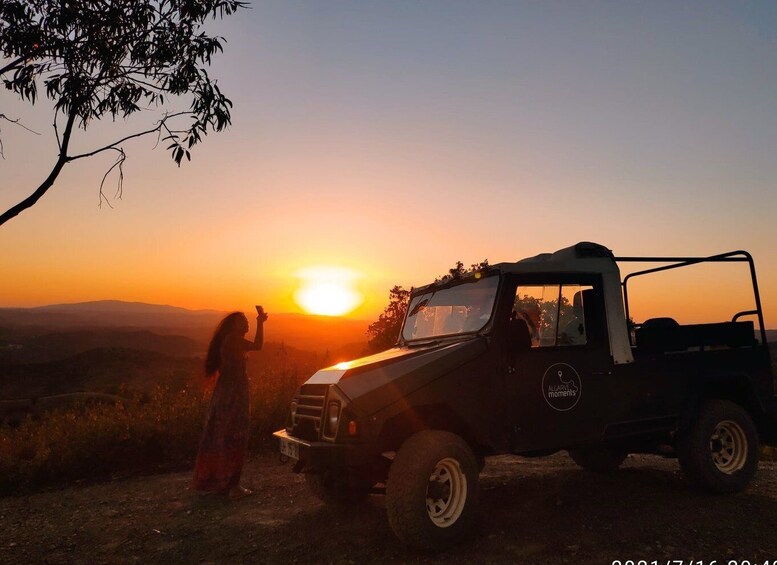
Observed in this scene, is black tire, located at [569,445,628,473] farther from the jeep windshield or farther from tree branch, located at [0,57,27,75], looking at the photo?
tree branch, located at [0,57,27,75]

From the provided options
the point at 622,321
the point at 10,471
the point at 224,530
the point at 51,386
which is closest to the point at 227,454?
the point at 224,530

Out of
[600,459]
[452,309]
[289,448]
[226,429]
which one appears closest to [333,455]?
[289,448]

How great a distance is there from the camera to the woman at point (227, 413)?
622cm

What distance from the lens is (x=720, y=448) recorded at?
A: 19.9 ft

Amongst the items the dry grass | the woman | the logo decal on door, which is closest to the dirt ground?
the woman

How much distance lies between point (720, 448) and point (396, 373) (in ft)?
13.3

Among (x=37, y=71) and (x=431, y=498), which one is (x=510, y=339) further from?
(x=37, y=71)

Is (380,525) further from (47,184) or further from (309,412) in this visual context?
(47,184)

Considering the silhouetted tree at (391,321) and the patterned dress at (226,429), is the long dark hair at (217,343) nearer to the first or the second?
the patterned dress at (226,429)

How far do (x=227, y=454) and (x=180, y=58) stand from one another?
6074 mm

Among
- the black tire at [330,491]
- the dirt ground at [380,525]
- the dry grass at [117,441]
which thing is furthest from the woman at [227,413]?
the dry grass at [117,441]

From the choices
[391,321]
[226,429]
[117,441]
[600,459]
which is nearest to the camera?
[226,429]

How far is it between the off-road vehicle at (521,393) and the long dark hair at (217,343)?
1432 mm

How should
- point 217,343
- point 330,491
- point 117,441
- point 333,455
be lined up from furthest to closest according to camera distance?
point 117,441, point 217,343, point 330,491, point 333,455
